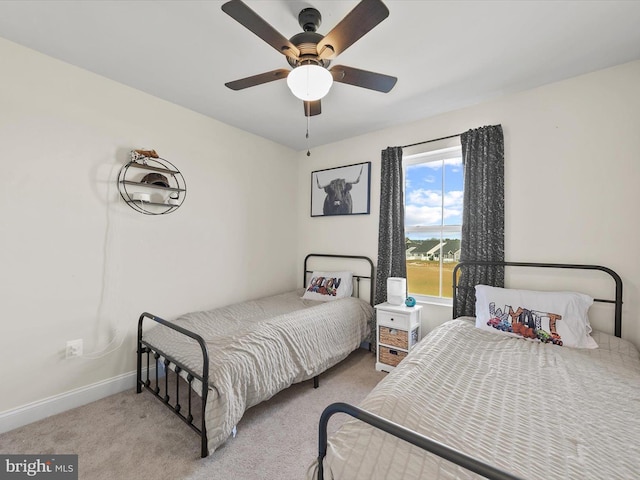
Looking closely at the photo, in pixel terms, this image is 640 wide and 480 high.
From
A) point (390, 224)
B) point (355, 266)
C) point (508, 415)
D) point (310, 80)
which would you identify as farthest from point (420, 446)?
point (355, 266)

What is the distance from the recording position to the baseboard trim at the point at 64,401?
1841 mm

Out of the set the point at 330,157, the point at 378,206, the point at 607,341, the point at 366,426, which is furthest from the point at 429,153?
the point at 366,426

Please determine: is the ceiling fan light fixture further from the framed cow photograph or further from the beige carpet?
the beige carpet

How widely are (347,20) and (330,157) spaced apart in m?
2.42

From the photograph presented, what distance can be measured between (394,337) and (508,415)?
5.07 feet

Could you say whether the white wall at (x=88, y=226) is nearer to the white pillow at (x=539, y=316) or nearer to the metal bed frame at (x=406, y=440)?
the metal bed frame at (x=406, y=440)

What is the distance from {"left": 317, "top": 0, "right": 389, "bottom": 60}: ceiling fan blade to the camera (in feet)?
3.80

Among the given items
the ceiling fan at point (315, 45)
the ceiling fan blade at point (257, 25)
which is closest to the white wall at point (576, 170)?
the ceiling fan at point (315, 45)

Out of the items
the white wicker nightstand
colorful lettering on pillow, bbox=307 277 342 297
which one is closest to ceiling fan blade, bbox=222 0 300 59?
the white wicker nightstand

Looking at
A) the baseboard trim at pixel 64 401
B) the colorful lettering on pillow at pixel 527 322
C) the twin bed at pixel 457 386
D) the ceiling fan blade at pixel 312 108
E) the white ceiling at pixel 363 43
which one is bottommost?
the baseboard trim at pixel 64 401

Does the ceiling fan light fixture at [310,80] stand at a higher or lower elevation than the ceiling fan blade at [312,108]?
lower

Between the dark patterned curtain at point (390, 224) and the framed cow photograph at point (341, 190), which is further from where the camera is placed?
the framed cow photograph at point (341, 190)

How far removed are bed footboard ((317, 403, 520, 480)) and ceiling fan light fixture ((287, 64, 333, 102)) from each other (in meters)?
1.51

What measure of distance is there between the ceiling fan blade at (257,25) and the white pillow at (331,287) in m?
2.30
